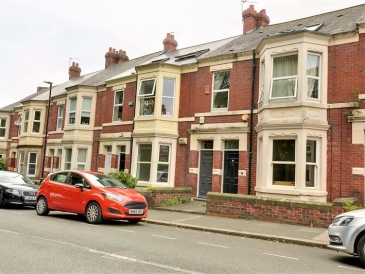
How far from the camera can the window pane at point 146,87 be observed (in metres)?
17.2

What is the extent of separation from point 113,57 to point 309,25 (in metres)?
16.6

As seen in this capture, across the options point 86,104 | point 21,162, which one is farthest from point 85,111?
point 21,162

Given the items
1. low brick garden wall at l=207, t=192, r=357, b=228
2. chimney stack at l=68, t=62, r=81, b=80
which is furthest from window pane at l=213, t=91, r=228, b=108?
chimney stack at l=68, t=62, r=81, b=80

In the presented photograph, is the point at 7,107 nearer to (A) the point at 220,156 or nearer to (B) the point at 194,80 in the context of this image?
(B) the point at 194,80

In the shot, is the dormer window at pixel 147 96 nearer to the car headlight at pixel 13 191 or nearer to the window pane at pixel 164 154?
the window pane at pixel 164 154

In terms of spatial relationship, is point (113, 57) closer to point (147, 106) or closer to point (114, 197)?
point (147, 106)

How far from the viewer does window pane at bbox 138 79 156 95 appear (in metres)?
17.2

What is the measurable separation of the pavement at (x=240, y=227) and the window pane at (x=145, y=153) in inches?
165

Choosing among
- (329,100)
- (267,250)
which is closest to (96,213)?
(267,250)

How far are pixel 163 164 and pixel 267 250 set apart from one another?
934 centimetres

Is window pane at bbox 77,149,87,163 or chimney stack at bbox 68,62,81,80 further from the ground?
chimney stack at bbox 68,62,81,80

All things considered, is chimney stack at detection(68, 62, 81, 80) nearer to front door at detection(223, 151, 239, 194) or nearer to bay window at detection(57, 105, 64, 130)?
bay window at detection(57, 105, 64, 130)

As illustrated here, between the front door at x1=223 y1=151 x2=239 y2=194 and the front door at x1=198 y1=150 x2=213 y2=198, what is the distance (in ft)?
2.39

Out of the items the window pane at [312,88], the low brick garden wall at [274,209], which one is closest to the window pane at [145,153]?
the low brick garden wall at [274,209]
